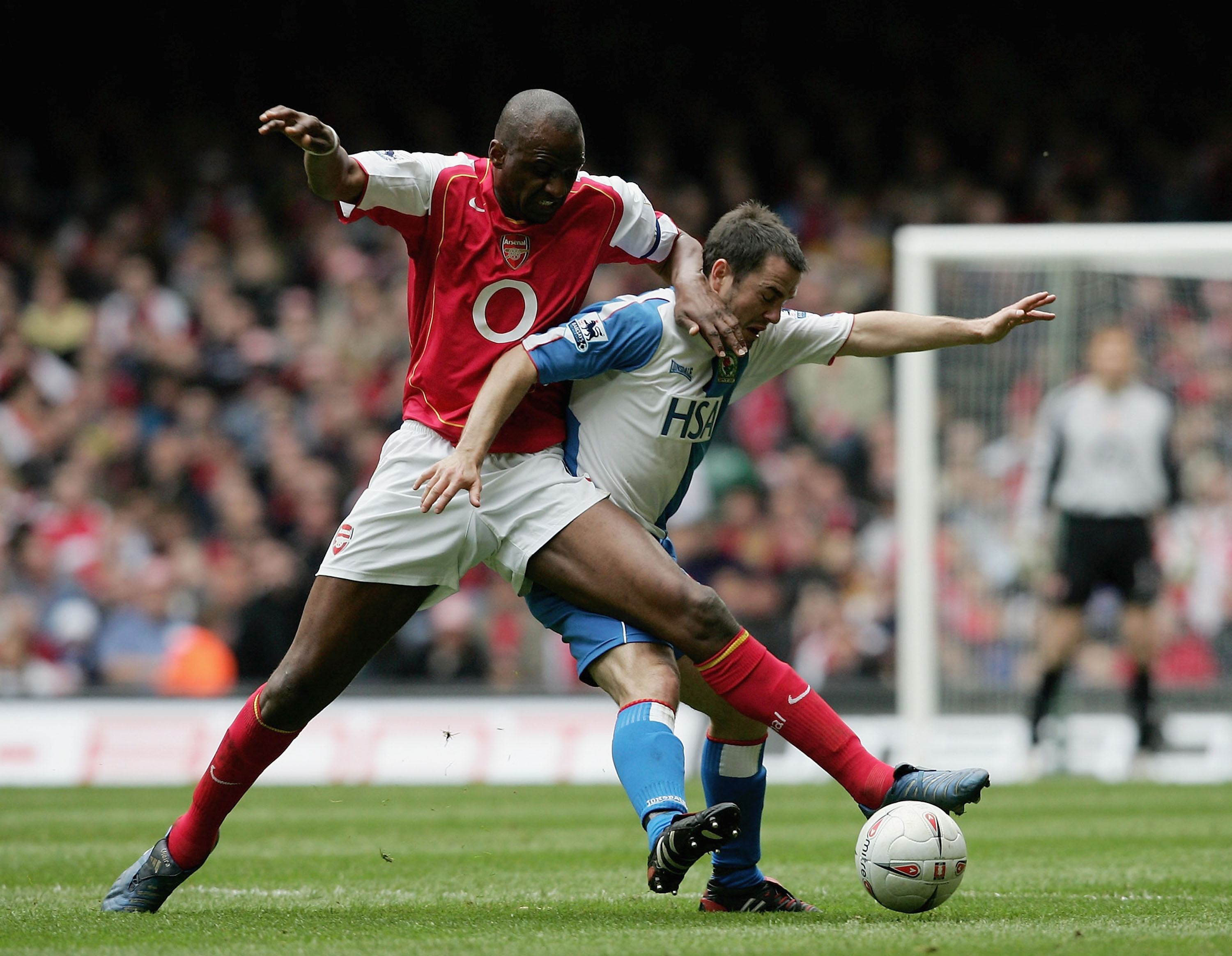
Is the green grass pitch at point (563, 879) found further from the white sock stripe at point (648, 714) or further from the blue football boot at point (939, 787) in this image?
the white sock stripe at point (648, 714)

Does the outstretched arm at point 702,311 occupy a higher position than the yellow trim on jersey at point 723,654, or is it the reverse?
the outstretched arm at point 702,311

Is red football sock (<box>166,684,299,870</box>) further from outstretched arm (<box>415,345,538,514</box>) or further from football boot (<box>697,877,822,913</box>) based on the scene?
football boot (<box>697,877,822,913</box>)

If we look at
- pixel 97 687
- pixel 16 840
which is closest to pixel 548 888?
pixel 16 840

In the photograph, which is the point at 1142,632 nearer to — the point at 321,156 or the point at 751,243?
the point at 751,243

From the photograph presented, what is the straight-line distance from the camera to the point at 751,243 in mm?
4688

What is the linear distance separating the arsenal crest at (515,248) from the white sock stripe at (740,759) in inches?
64.4

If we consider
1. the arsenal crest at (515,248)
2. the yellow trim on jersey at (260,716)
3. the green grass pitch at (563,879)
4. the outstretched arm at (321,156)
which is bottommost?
the green grass pitch at (563,879)

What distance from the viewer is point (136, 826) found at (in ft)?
26.0

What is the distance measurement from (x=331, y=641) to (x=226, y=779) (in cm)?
58

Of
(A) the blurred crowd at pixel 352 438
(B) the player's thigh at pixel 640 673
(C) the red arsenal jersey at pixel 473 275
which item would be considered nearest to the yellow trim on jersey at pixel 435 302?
(C) the red arsenal jersey at pixel 473 275

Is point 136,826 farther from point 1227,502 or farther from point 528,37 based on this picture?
point 528,37

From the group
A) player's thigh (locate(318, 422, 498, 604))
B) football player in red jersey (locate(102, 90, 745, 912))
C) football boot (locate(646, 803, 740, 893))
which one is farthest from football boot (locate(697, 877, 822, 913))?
player's thigh (locate(318, 422, 498, 604))

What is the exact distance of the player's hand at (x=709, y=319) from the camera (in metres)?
4.64

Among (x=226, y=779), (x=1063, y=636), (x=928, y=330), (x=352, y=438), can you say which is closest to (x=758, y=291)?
(x=928, y=330)
